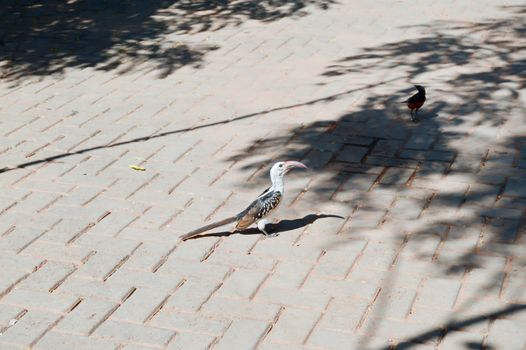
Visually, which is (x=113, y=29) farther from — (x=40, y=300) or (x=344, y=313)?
(x=344, y=313)

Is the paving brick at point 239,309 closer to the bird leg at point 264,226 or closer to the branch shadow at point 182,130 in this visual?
the bird leg at point 264,226

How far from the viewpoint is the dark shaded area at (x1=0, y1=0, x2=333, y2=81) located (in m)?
11.9

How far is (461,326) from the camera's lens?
5.68m

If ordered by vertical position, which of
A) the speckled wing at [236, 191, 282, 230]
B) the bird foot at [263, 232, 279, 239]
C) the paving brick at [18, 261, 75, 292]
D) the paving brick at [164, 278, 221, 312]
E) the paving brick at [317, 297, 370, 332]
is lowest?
the paving brick at [317, 297, 370, 332]

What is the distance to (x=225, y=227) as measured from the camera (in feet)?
23.5

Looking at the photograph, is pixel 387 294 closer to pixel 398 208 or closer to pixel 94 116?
pixel 398 208

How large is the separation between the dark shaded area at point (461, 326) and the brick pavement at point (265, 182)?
0.01 m

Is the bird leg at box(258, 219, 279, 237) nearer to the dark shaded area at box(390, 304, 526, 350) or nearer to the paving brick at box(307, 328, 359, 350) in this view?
the paving brick at box(307, 328, 359, 350)

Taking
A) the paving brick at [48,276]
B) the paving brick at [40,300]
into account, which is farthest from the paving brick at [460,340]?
the paving brick at [48,276]

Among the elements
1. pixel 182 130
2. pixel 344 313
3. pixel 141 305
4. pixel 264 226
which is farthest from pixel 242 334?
pixel 182 130

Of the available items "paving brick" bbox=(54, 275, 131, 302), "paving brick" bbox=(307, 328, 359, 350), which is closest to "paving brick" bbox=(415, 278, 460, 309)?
"paving brick" bbox=(307, 328, 359, 350)

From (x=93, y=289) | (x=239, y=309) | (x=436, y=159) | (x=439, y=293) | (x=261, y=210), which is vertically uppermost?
(x=261, y=210)

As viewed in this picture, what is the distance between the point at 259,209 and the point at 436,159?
232 cm

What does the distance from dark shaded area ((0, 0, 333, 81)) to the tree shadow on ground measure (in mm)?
2678
